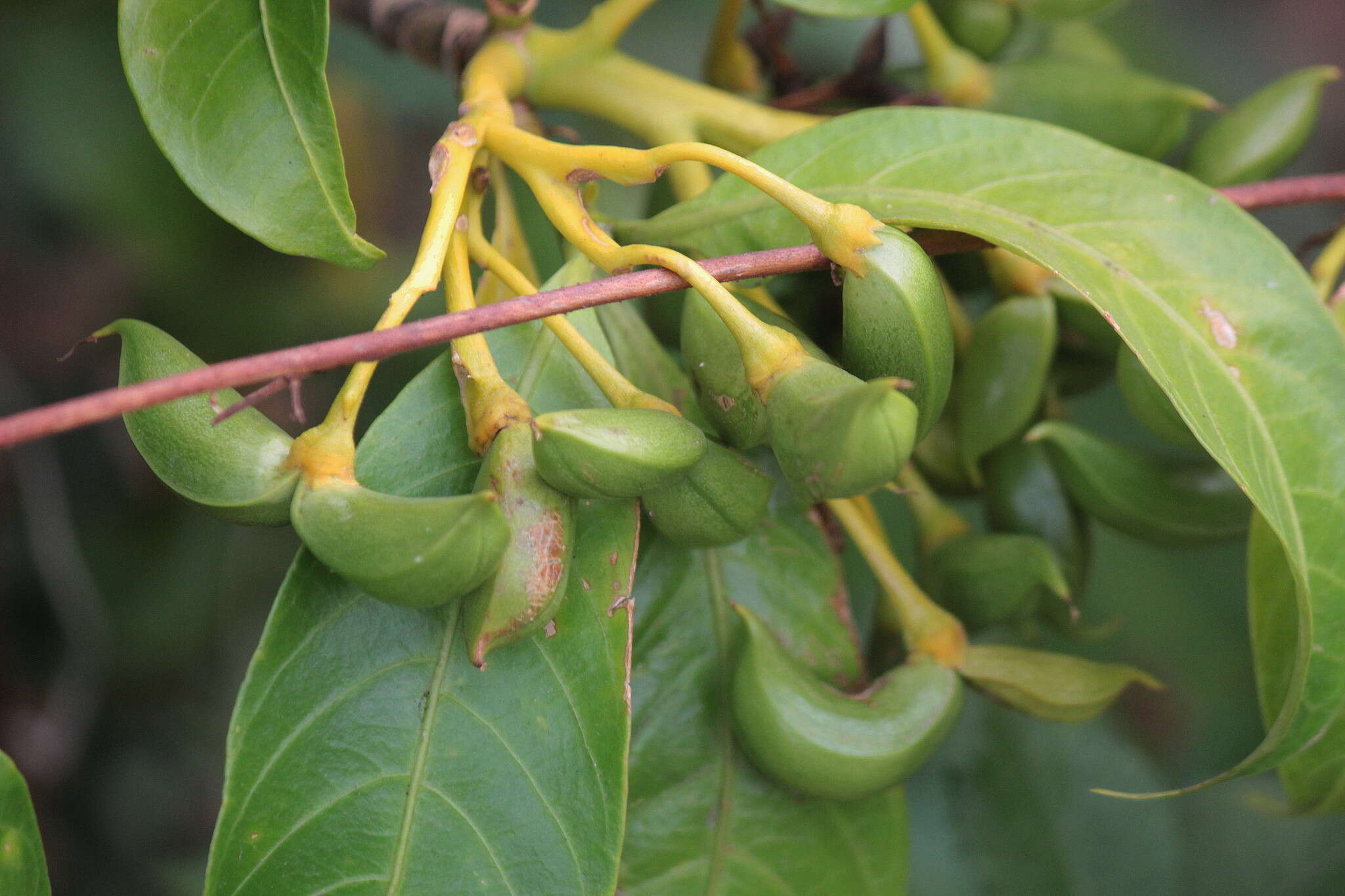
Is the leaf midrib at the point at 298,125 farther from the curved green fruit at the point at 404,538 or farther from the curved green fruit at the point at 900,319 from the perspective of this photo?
the curved green fruit at the point at 900,319

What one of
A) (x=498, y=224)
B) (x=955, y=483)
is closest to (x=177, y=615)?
(x=498, y=224)

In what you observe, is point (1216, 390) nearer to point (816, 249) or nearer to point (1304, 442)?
point (1304, 442)

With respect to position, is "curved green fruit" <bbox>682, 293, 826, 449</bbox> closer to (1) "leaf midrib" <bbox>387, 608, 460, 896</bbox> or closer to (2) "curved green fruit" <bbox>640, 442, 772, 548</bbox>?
(2) "curved green fruit" <bbox>640, 442, 772, 548</bbox>

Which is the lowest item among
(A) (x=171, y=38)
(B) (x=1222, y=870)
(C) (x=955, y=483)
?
(B) (x=1222, y=870)

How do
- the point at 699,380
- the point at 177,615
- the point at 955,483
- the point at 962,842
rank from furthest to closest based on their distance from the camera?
1. the point at 177,615
2. the point at 962,842
3. the point at 955,483
4. the point at 699,380

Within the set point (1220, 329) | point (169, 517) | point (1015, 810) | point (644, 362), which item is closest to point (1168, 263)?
point (1220, 329)

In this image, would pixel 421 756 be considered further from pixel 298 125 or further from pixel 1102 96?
pixel 1102 96

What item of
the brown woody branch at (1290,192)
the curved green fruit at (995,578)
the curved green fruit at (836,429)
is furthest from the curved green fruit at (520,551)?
the brown woody branch at (1290,192)
